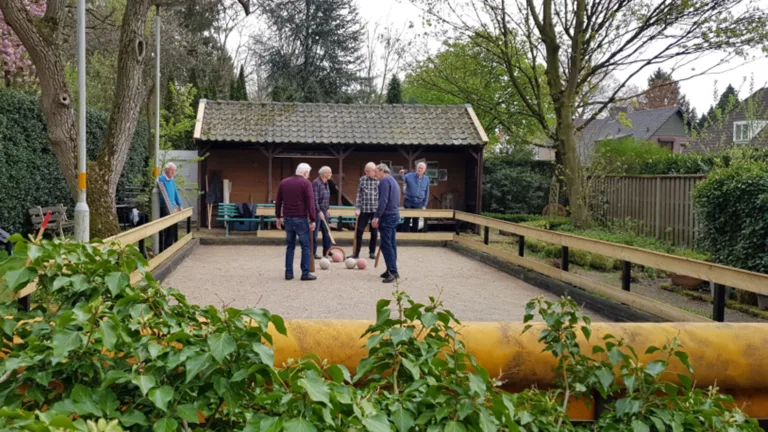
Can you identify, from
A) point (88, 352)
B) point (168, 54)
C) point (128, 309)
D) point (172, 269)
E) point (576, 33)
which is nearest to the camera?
point (88, 352)

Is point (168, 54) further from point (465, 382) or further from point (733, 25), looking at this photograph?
point (465, 382)

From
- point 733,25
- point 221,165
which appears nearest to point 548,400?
point 733,25

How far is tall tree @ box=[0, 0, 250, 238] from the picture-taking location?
11.1 metres

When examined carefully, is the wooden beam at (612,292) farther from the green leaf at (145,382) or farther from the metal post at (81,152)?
the metal post at (81,152)

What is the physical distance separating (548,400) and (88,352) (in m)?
1.63

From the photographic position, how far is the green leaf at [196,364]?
2.01 metres

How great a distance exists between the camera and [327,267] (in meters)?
13.4

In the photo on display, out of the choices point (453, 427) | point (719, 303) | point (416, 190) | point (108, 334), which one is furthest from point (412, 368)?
point (416, 190)

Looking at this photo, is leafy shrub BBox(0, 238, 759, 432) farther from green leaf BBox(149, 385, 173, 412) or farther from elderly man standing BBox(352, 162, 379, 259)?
elderly man standing BBox(352, 162, 379, 259)

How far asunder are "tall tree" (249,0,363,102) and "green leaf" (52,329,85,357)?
37.9 meters

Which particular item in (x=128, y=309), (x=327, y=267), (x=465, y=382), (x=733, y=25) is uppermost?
(x=733, y=25)

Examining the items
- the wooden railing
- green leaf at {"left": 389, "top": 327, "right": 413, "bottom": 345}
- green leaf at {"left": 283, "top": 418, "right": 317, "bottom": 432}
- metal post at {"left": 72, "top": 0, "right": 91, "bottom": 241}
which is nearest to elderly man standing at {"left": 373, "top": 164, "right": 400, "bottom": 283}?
the wooden railing

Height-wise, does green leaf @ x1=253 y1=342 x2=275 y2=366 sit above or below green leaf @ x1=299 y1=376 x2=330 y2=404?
above

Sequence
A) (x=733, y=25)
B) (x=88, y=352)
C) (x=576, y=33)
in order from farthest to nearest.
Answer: (x=576, y=33), (x=733, y=25), (x=88, y=352)
